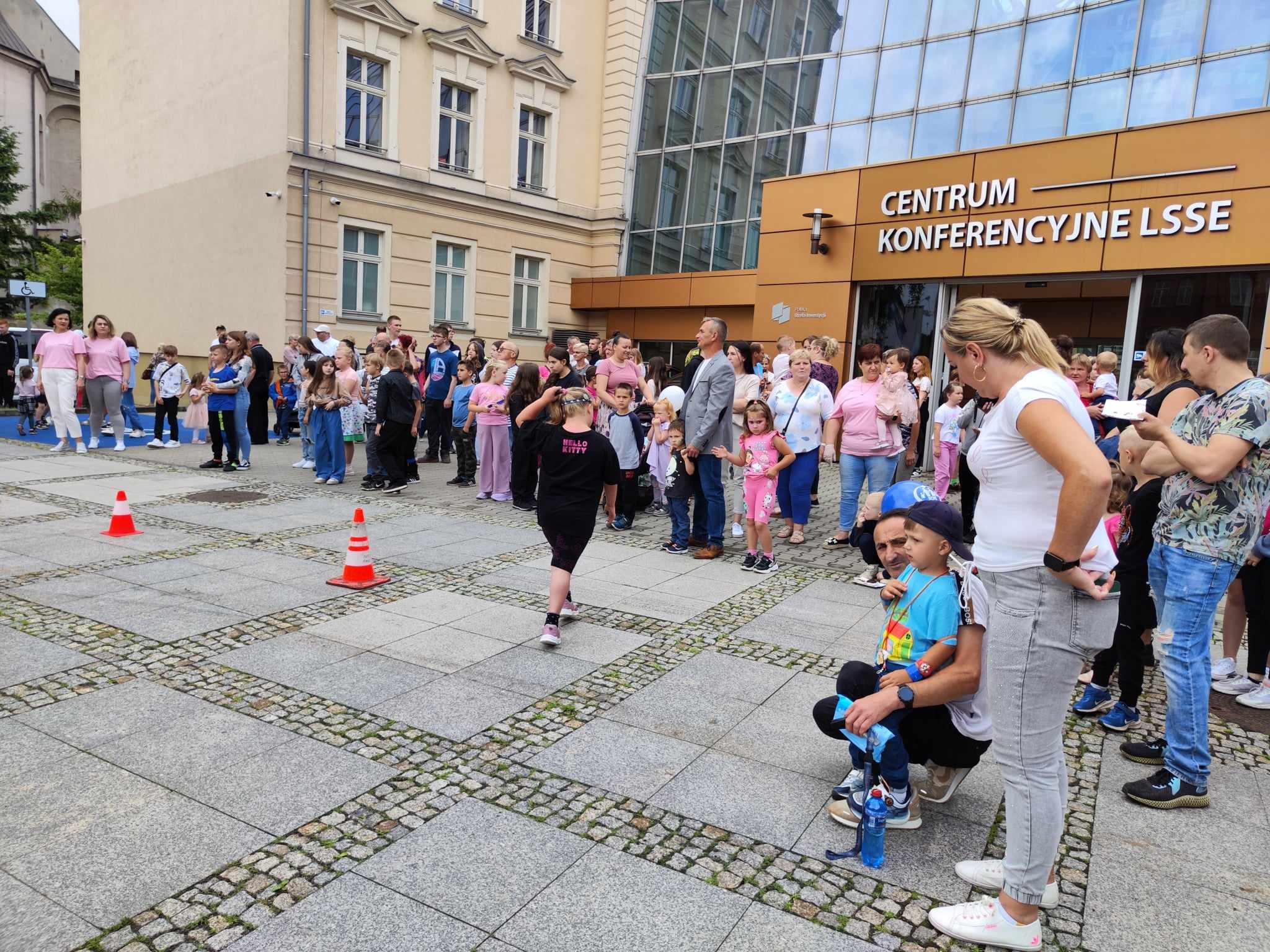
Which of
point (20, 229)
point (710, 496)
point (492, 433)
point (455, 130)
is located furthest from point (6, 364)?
point (710, 496)

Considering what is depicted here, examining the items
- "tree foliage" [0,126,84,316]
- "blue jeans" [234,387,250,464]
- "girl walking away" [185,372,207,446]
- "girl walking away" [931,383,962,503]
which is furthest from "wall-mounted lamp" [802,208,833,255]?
"tree foliage" [0,126,84,316]

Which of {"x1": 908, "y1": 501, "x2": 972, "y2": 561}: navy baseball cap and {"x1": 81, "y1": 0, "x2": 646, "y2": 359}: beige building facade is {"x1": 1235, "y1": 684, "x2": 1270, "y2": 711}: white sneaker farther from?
{"x1": 81, "y1": 0, "x2": 646, "y2": 359}: beige building facade

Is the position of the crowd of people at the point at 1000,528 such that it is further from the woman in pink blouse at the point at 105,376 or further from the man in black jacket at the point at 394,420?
the woman in pink blouse at the point at 105,376

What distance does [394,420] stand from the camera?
1073 centimetres

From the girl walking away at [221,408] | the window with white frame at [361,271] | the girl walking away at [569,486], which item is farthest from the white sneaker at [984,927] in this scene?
the window with white frame at [361,271]

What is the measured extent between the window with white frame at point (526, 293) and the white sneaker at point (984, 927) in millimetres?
20497

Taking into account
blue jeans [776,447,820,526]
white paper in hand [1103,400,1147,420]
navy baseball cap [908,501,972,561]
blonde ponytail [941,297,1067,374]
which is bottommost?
blue jeans [776,447,820,526]

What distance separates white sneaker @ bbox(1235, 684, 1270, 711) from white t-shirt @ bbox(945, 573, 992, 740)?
2.56 metres

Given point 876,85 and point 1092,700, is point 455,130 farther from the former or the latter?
point 1092,700

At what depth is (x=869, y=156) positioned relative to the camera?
683 inches

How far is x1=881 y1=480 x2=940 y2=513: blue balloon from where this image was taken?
Answer: 3416 mm

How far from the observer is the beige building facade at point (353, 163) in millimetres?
18016

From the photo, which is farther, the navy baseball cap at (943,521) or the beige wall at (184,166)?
the beige wall at (184,166)

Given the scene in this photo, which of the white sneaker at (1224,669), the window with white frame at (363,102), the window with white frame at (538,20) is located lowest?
the white sneaker at (1224,669)
